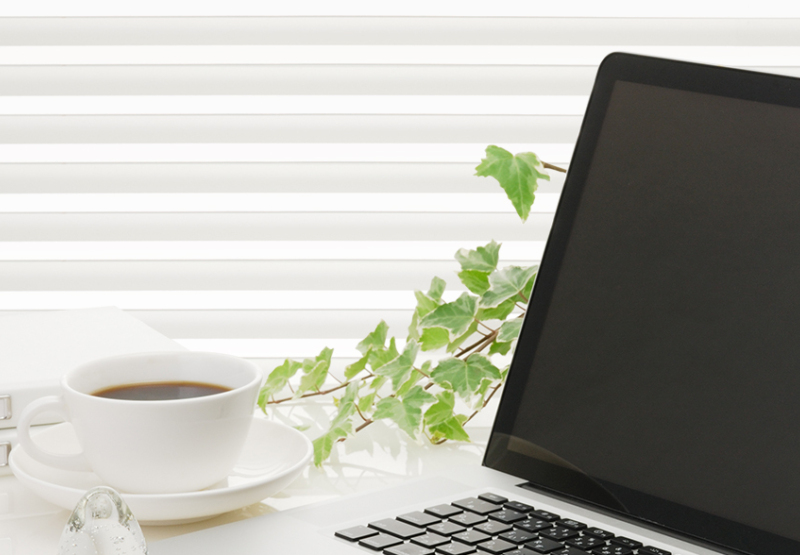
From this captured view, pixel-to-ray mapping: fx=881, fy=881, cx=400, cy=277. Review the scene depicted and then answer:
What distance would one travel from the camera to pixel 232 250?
115 cm

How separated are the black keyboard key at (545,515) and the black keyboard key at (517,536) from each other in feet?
0.09

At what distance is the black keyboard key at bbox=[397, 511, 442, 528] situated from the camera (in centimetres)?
52

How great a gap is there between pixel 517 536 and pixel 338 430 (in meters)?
0.25

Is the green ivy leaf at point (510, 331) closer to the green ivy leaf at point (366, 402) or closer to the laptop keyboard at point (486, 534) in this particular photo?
the green ivy leaf at point (366, 402)

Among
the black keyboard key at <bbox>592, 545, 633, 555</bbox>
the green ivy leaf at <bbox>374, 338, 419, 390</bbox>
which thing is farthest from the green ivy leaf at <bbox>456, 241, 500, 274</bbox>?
the black keyboard key at <bbox>592, 545, 633, 555</bbox>

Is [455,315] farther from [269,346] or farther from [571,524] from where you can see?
[269,346]

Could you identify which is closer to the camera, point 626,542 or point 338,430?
point 626,542

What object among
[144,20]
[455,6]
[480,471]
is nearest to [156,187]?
[144,20]

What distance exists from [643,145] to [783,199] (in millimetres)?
106

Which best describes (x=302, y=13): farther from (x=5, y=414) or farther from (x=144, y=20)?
(x=5, y=414)

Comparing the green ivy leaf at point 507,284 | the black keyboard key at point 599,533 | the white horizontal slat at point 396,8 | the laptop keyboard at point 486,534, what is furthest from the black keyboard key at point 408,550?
the white horizontal slat at point 396,8

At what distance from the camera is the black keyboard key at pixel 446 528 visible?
512mm

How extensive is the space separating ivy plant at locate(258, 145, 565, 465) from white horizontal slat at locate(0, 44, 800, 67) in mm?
354

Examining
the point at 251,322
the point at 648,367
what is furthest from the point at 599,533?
the point at 251,322
